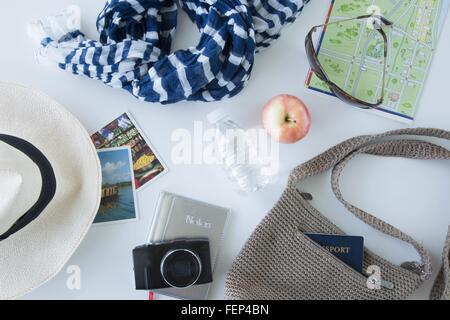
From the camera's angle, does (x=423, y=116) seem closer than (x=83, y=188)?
No

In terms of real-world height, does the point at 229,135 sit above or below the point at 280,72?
below

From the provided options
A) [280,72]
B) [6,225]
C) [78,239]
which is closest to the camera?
[6,225]

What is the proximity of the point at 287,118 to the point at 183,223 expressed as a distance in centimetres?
29

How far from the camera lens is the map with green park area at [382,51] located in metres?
0.92

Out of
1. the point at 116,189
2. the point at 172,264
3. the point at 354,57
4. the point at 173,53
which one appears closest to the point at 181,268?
the point at 172,264

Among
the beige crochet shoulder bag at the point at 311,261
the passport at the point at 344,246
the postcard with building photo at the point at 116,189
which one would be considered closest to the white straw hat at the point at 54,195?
the postcard with building photo at the point at 116,189

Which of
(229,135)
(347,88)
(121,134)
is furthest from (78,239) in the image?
(347,88)

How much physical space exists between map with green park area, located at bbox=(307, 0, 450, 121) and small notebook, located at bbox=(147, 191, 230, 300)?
0.39 m

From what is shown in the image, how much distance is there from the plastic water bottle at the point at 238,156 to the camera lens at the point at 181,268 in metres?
0.17

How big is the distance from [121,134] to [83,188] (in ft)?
0.43

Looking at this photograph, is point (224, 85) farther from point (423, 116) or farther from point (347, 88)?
point (423, 116)

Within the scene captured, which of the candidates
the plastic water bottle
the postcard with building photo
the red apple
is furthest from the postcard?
the red apple
